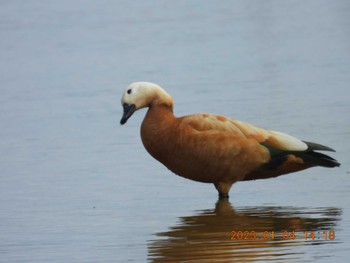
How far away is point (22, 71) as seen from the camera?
690 inches

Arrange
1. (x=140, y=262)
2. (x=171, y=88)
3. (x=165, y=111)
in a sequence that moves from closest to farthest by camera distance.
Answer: (x=140, y=262)
(x=165, y=111)
(x=171, y=88)

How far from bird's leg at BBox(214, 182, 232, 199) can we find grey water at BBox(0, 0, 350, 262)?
0.23 feet

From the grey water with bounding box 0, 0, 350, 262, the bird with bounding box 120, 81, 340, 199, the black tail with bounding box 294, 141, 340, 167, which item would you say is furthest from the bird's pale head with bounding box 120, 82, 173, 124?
the black tail with bounding box 294, 141, 340, 167

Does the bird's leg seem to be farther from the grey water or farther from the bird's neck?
the bird's neck

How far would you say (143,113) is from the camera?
1446 cm

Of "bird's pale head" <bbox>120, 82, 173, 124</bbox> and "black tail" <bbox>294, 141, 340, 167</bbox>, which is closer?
"black tail" <bbox>294, 141, 340, 167</bbox>

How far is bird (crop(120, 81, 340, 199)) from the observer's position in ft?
33.2

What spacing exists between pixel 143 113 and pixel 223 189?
14.4ft

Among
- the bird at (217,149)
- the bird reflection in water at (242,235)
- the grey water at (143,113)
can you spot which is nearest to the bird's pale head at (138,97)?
the bird at (217,149)

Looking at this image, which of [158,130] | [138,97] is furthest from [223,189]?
[138,97]

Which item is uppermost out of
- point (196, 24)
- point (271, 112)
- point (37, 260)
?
point (196, 24)

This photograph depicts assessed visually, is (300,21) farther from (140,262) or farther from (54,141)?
(140,262)

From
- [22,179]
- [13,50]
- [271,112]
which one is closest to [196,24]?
[13,50]

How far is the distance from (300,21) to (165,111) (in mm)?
10523
